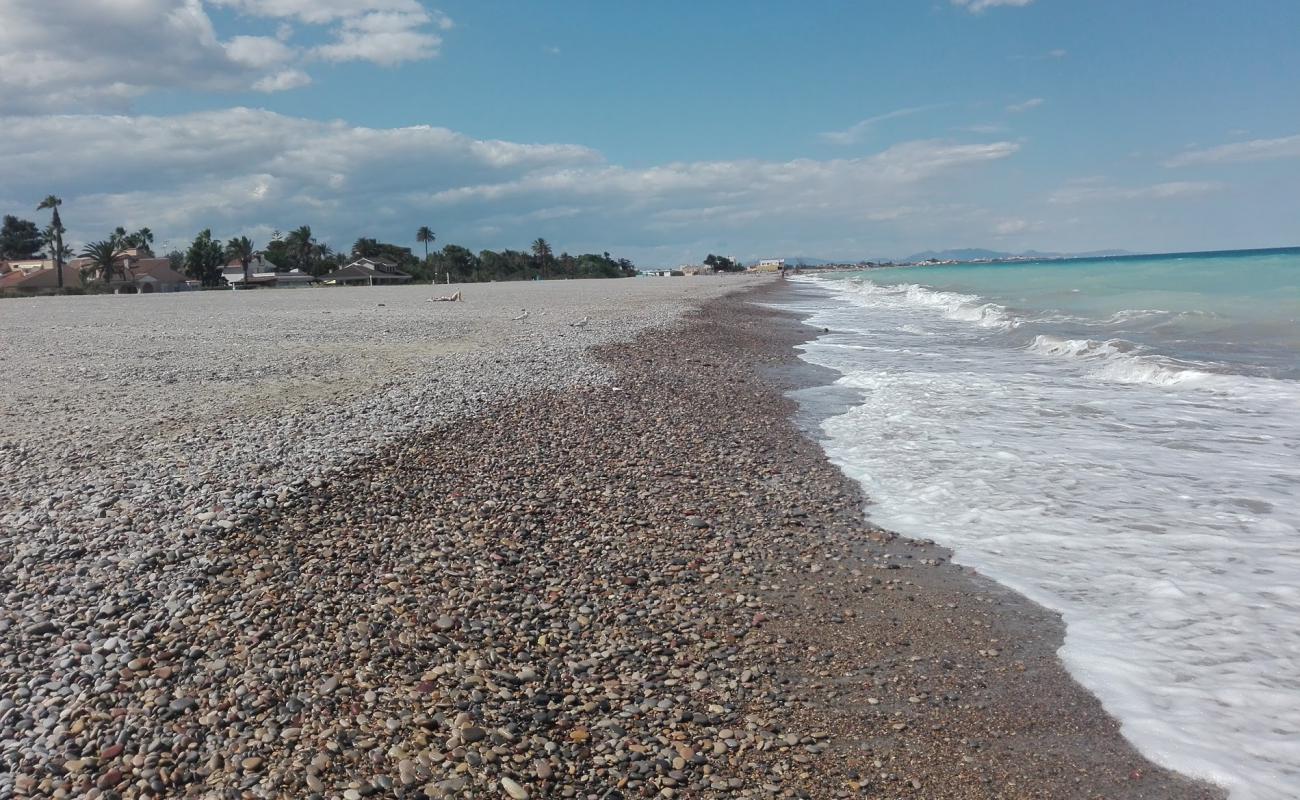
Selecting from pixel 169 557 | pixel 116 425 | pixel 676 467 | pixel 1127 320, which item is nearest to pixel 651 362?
pixel 676 467

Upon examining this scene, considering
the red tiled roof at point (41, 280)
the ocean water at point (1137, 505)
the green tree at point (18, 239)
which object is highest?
the green tree at point (18, 239)

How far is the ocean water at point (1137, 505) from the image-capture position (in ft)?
13.1

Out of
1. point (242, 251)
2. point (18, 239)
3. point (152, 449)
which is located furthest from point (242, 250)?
point (152, 449)

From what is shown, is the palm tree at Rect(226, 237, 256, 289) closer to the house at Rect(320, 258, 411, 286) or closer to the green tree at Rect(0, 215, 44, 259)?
the house at Rect(320, 258, 411, 286)

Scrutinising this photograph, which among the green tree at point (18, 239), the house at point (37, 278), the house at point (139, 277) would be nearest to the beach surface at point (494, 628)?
the house at point (37, 278)

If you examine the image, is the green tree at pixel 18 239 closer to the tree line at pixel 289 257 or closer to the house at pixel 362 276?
the tree line at pixel 289 257

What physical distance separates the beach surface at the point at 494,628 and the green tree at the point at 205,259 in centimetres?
8385

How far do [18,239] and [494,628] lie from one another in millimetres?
134841

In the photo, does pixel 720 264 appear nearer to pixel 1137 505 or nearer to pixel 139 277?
pixel 139 277

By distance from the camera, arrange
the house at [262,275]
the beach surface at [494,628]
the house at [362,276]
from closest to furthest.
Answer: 1. the beach surface at [494,628]
2. the house at [262,275]
3. the house at [362,276]

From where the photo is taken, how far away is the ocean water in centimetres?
400

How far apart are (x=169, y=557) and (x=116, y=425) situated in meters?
4.88

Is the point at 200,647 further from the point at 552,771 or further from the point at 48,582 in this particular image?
the point at 552,771

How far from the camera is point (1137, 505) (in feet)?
22.6
